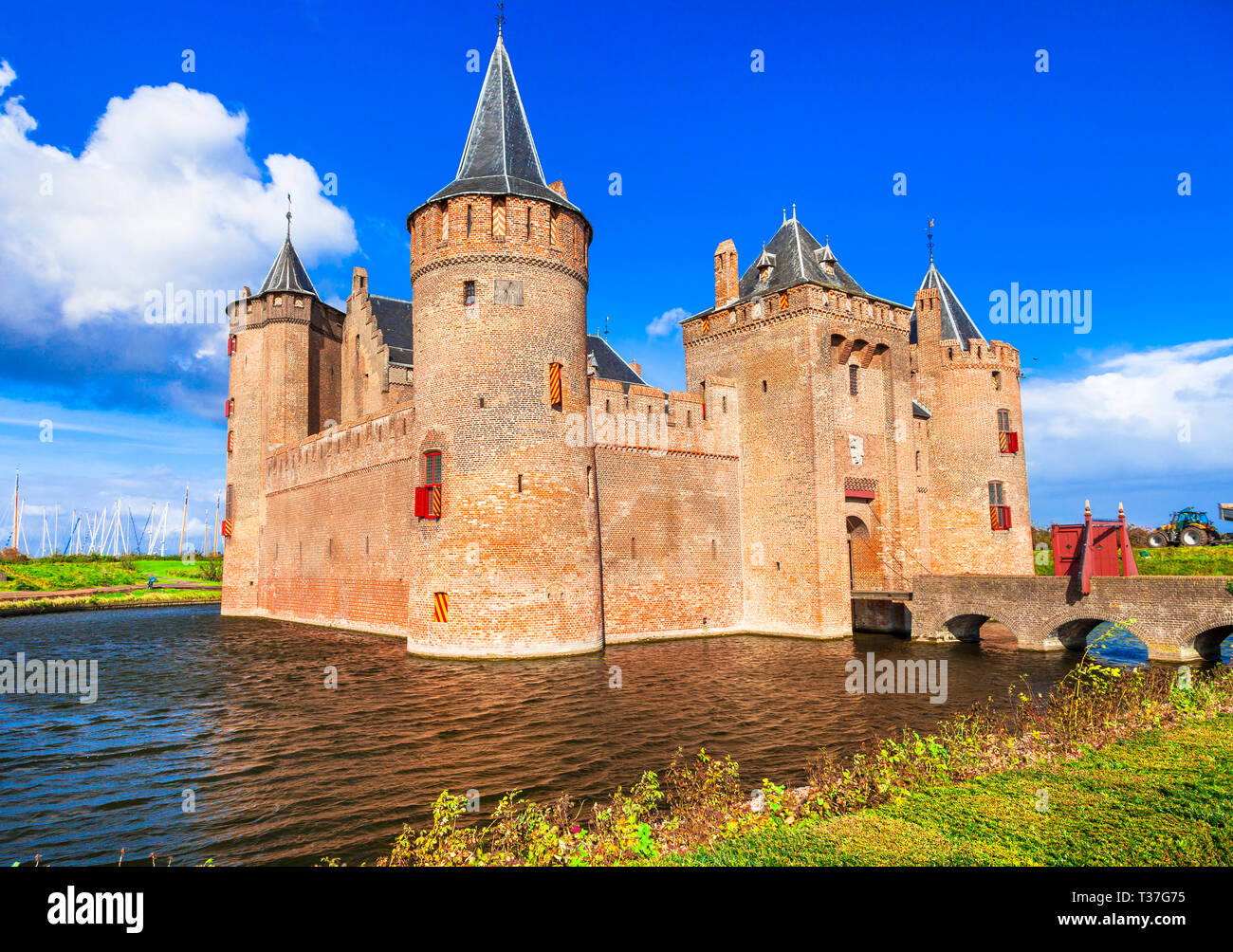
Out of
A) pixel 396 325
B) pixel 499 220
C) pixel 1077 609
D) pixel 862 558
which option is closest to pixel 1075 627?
pixel 1077 609

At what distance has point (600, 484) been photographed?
24.1 meters

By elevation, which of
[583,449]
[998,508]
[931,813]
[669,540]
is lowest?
[931,813]

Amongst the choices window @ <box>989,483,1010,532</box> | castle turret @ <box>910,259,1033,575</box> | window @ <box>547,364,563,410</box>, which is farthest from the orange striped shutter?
window @ <box>989,483,1010,532</box>

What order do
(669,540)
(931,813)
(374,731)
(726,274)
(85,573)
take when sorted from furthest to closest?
(85,573), (726,274), (669,540), (374,731), (931,813)

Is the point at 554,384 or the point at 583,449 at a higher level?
the point at 554,384

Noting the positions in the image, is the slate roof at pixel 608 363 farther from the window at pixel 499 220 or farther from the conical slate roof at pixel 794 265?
the window at pixel 499 220

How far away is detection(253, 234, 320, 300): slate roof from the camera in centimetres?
3550

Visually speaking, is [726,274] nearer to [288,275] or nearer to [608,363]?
[608,363]

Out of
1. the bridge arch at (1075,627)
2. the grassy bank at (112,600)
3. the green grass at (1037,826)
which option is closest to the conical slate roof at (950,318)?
the bridge arch at (1075,627)

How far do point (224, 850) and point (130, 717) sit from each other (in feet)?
27.7

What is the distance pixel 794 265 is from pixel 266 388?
81.1 ft

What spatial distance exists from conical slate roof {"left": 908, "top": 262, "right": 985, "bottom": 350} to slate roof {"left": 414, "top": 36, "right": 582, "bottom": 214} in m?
16.7

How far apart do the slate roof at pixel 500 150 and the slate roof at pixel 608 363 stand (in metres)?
10.8

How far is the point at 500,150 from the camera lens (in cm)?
2259
